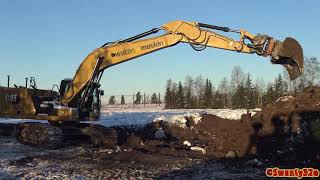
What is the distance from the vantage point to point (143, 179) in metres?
11.6

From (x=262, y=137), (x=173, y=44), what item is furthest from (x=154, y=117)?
(x=262, y=137)

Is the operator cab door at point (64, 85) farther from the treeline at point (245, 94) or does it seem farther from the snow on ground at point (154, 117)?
the treeline at point (245, 94)

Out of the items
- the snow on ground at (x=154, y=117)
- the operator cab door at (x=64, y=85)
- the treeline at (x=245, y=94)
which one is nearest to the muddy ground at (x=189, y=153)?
the operator cab door at (x=64, y=85)

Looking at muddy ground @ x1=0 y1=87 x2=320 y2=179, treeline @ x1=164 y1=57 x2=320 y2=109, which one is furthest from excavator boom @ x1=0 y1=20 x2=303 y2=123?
treeline @ x1=164 y1=57 x2=320 y2=109

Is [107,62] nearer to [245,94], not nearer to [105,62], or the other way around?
[105,62]

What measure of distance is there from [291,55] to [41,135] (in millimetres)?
9816

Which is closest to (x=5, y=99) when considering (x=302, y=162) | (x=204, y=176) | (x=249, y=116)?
(x=249, y=116)

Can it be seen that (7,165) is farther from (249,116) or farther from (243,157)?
(249,116)

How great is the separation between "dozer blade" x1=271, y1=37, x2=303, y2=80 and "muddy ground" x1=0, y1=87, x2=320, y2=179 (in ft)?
5.55

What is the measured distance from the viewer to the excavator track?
17766mm

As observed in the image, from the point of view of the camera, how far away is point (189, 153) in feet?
52.1

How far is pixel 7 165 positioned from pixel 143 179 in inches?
186

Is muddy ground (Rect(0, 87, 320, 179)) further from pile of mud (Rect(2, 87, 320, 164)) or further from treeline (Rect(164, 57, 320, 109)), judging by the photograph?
treeline (Rect(164, 57, 320, 109))

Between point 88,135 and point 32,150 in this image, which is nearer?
point 32,150
